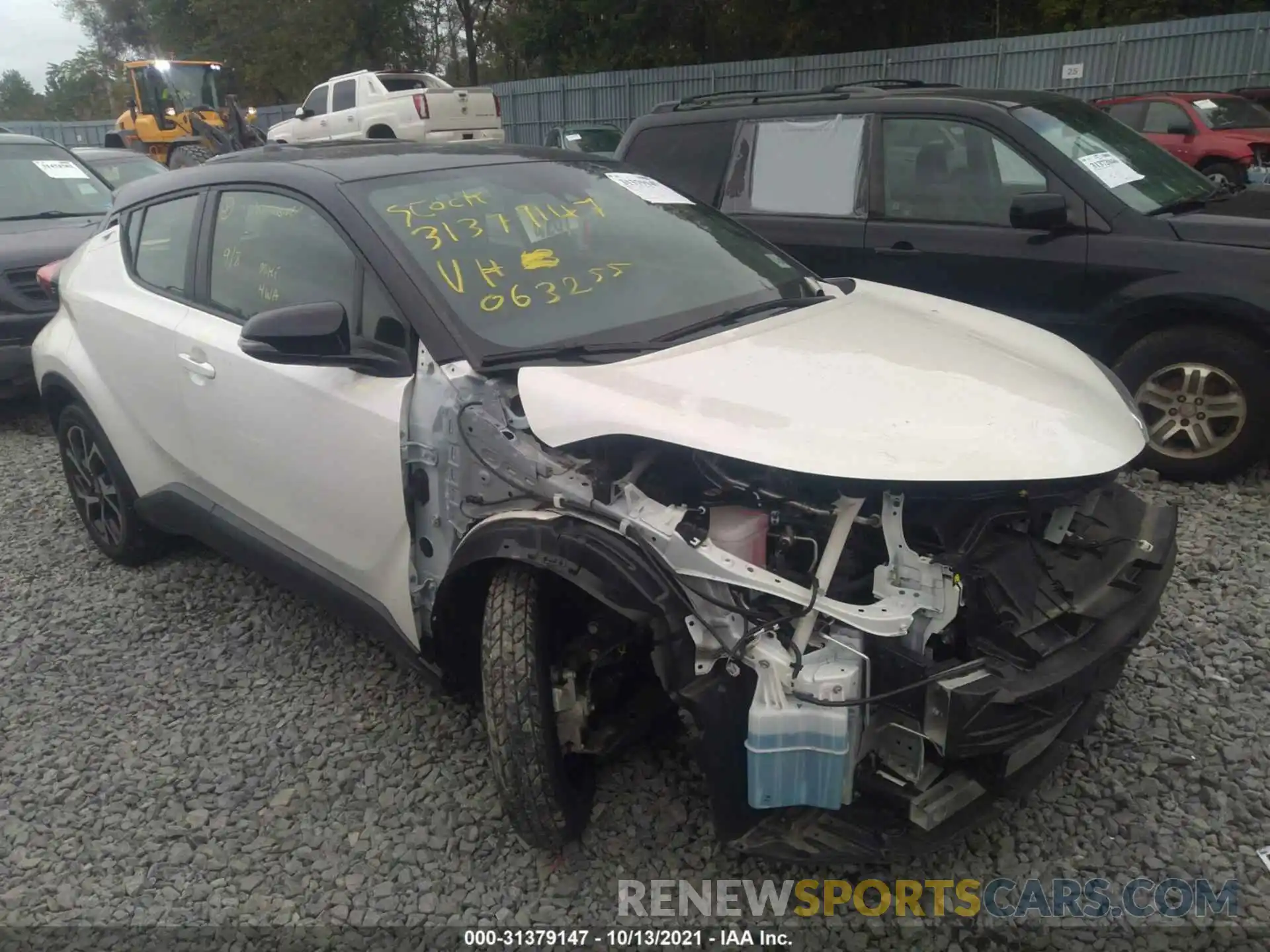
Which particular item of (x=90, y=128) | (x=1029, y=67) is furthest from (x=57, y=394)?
(x=90, y=128)

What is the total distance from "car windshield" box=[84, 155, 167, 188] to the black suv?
254 inches

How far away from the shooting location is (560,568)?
2.25 metres

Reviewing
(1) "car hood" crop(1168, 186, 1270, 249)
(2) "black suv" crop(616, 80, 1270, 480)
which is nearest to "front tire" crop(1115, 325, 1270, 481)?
(2) "black suv" crop(616, 80, 1270, 480)

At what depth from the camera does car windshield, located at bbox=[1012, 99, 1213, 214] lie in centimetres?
472

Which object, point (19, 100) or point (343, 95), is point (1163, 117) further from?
point (19, 100)

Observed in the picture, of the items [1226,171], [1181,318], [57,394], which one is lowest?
[57,394]

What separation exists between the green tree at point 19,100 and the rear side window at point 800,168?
66.8 meters

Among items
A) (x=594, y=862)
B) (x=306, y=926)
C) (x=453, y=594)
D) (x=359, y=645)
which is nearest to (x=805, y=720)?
(x=594, y=862)

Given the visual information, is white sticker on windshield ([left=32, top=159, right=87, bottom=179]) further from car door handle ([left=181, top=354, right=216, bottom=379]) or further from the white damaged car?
car door handle ([left=181, top=354, right=216, bottom=379])

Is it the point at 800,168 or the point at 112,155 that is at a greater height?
the point at 112,155

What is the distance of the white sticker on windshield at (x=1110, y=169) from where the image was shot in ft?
15.5

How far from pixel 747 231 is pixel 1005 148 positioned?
2.01m

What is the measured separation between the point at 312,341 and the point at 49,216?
238 inches

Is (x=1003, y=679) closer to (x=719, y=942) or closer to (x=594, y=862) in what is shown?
(x=719, y=942)
